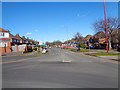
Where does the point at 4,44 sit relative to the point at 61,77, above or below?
above

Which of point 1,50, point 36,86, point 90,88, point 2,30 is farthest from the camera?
point 2,30

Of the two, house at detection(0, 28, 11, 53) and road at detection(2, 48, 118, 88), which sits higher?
house at detection(0, 28, 11, 53)

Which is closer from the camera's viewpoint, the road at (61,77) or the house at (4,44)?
the road at (61,77)

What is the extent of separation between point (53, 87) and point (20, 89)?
134 cm

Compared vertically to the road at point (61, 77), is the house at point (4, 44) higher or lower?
higher

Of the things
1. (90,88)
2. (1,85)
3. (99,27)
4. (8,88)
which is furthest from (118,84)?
(99,27)

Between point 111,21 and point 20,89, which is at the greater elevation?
point 111,21

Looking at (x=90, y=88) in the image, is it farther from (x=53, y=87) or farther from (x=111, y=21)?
(x=111, y=21)

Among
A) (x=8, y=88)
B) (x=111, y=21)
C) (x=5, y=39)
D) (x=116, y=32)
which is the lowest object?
(x=8, y=88)

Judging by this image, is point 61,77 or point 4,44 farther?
point 4,44

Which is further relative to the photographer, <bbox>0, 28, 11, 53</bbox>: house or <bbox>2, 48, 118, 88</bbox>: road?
<bbox>0, 28, 11, 53</bbox>: house

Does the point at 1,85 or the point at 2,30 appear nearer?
the point at 1,85

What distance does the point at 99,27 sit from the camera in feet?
132

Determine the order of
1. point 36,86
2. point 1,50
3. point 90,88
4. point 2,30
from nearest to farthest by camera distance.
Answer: point 90,88
point 36,86
point 1,50
point 2,30
